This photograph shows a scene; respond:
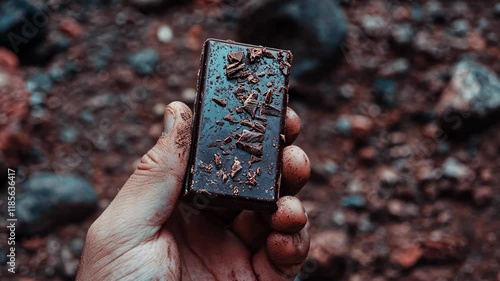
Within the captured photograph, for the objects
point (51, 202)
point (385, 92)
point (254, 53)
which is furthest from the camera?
point (385, 92)

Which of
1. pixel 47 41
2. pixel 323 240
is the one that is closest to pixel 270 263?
pixel 323 240

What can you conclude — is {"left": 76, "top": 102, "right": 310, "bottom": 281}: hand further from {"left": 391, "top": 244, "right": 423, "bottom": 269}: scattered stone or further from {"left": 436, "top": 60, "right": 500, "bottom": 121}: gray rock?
{"left": 436, "top": 60, "right": 500, "bottom": 121}: gray rock

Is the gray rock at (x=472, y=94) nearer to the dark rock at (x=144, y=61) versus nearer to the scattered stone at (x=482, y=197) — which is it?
the scattered stone at (x=482, y=197)

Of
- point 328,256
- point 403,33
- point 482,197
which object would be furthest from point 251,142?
point 403,33

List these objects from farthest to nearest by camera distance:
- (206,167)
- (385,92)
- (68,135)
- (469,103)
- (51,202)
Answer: (385,92)
(469,103)
(68,135)
(51,202)
(206,167)

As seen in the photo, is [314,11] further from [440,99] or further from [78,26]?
[78,26]

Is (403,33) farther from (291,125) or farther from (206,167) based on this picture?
(206,167)

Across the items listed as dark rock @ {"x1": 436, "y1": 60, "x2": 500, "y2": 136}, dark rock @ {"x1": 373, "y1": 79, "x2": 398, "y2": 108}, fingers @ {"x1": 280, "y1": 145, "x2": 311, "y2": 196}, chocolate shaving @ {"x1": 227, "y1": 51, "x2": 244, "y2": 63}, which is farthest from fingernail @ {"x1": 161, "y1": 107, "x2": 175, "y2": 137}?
dark rock @ {"x1": 436, "y1": 60, "x2": 500, "y2": 136}
